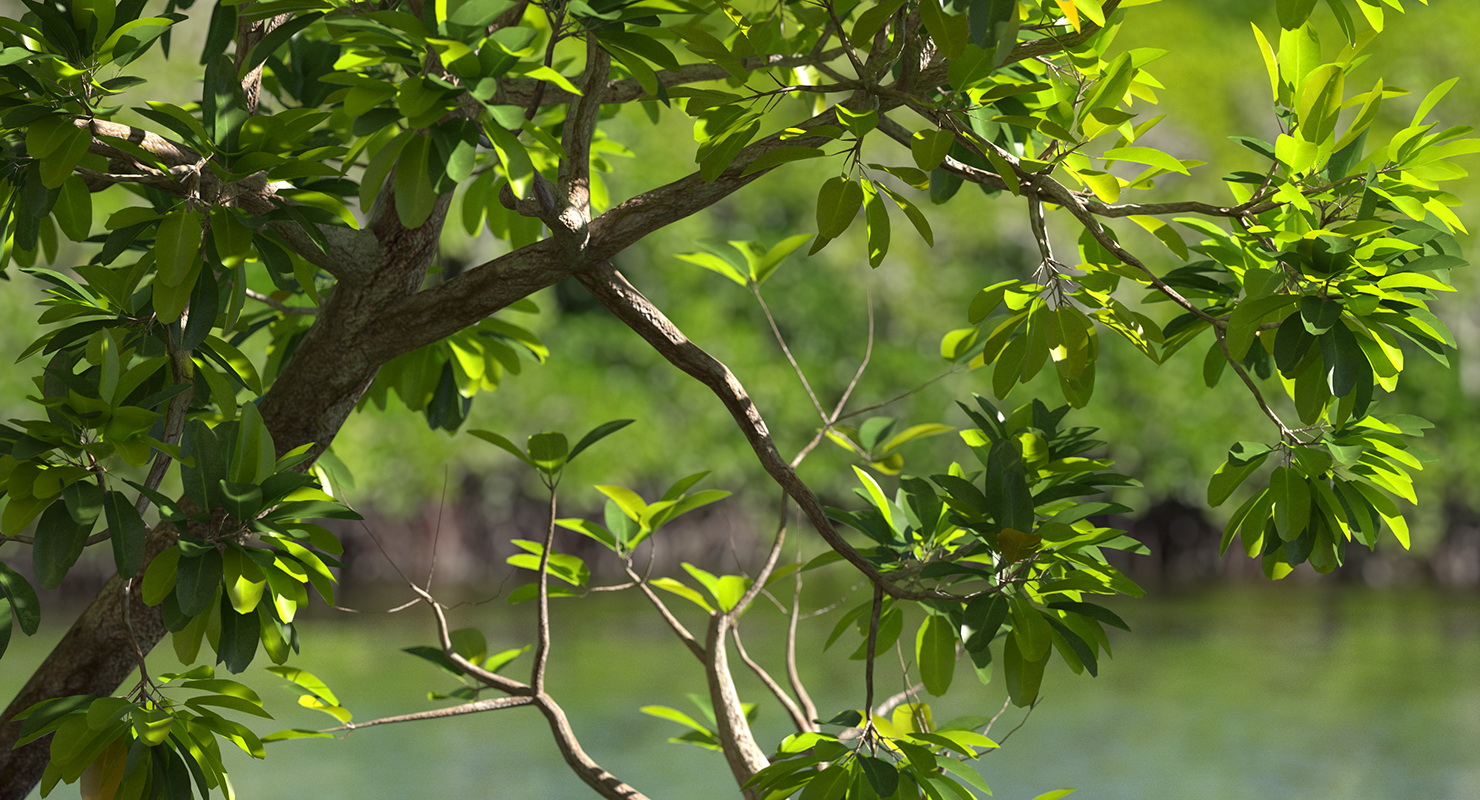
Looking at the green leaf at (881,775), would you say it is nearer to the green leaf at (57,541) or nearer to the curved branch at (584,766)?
the curved branch at (584,766)

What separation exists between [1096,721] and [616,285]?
393 cm

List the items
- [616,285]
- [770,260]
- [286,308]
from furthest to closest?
[286,308], [770,260], [616,285]

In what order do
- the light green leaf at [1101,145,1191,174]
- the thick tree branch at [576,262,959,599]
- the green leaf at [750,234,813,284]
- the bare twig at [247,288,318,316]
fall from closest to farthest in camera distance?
the light green leaf at [1101,145,1191,174] → the thick tree branch at [576,262,959,599] → the green leaf at [750,234,813,284] → the bare twig at [247,288,318,316]

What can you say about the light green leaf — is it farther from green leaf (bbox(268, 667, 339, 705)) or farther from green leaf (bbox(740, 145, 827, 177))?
green leaf (bbox(268, 667, 339, 705))

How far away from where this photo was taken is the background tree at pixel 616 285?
3.62 feet

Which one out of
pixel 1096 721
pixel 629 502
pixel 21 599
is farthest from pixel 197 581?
pixel 1096 721

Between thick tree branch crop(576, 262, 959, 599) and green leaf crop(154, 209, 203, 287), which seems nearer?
green leaf crop(154, 209, 203, 287)

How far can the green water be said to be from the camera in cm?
382

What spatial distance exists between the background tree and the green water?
247cm

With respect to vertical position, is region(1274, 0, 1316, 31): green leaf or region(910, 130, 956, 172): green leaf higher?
region(1274, 0, 1316, 31): green leaf

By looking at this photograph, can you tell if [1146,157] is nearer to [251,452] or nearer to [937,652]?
[937,652]

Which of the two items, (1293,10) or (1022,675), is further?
(1022,675)

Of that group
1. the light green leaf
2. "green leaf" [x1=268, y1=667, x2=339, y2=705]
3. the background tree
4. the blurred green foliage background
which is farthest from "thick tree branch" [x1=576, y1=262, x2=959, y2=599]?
the blurred green foliage background

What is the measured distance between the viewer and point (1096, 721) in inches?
189
